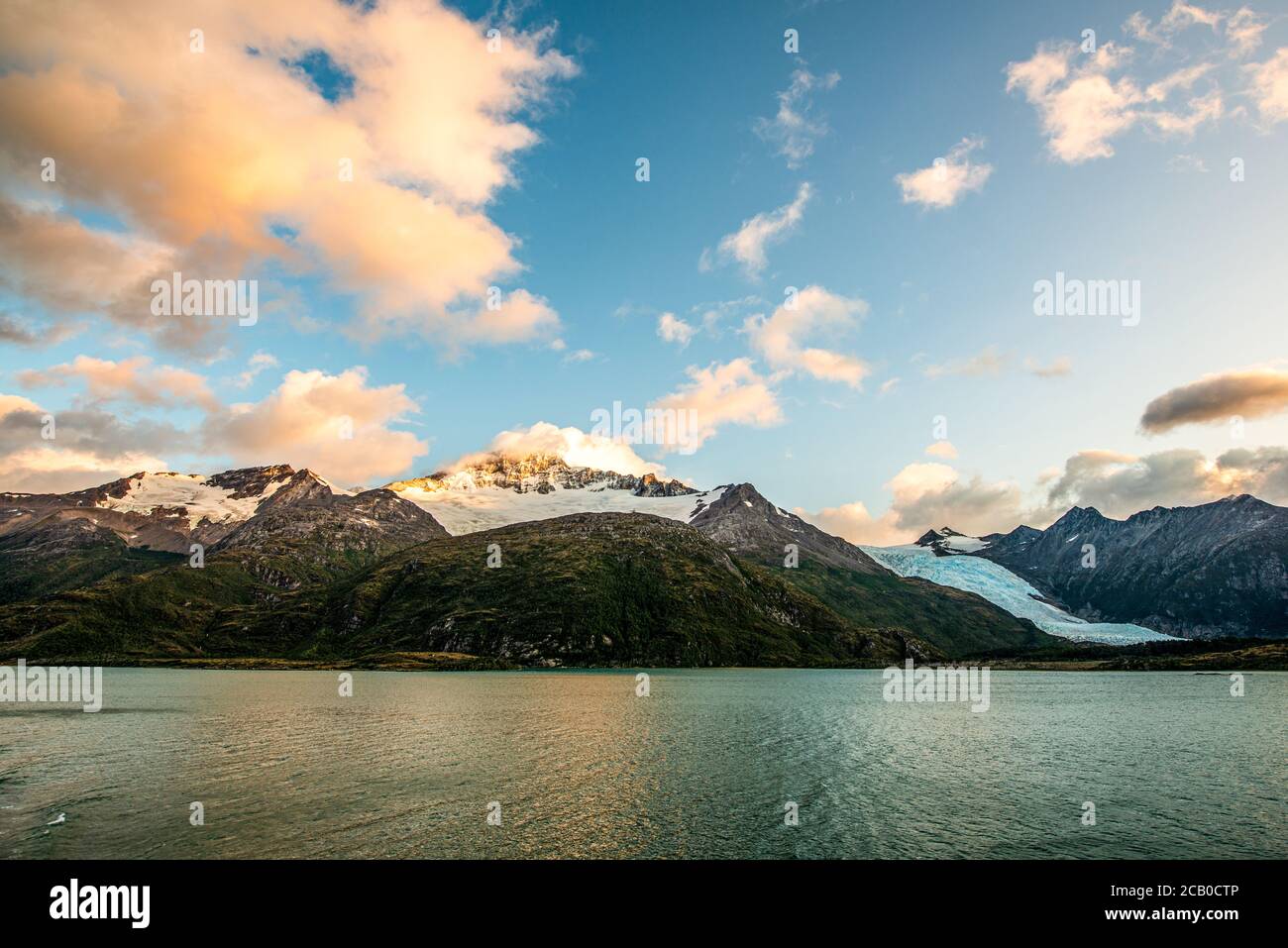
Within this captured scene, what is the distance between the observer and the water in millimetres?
47000

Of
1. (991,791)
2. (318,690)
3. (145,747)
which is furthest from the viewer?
(318,690)

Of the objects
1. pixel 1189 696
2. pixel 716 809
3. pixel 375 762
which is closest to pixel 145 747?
pixel 375 762

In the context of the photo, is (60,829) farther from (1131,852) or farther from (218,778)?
(1131,852)

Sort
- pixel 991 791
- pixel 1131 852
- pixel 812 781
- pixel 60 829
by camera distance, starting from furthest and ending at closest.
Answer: pixel 812 781
pixel 991 791
pixel 60 829
pixel 1131 852

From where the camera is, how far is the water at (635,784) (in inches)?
1850

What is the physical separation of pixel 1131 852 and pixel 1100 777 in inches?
1077

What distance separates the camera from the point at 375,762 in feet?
242

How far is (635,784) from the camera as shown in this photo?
65.2 m

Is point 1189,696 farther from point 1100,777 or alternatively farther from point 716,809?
point 716,809
